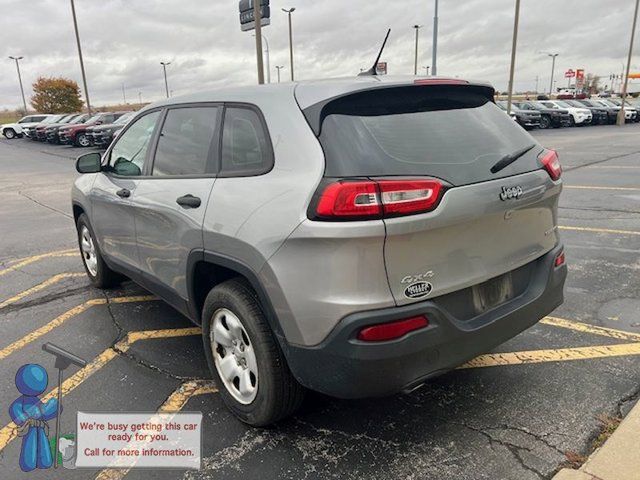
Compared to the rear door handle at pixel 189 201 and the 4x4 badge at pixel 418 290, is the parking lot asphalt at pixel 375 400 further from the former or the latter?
the rear door handle at pixel 189 201

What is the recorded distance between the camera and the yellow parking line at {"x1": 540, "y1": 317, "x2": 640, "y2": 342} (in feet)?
12.2

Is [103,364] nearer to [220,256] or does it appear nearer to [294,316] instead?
[220,256]

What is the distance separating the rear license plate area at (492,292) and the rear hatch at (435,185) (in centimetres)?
1

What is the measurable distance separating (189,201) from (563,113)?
32454mm

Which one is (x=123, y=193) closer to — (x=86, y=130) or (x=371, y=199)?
(x=371, y=199)

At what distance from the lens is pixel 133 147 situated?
4.00 meters

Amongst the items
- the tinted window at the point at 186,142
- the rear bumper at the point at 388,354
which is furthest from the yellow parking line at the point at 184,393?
the tinted window at the point at 186,142

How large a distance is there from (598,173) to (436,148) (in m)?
10.8

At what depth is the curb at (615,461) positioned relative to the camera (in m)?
2.29

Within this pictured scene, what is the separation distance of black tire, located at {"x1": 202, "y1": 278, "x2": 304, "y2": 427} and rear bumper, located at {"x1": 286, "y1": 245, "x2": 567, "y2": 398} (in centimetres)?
15

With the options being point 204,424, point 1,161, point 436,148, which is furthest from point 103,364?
point 1,161

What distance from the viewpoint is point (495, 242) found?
2.57 metres

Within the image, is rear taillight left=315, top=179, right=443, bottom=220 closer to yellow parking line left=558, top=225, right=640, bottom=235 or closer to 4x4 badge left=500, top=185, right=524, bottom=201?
4x4 badge left=500, top=185, right=524, bottom=201

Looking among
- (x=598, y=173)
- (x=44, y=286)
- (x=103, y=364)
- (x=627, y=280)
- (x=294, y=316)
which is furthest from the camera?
(x=598, y=173)
